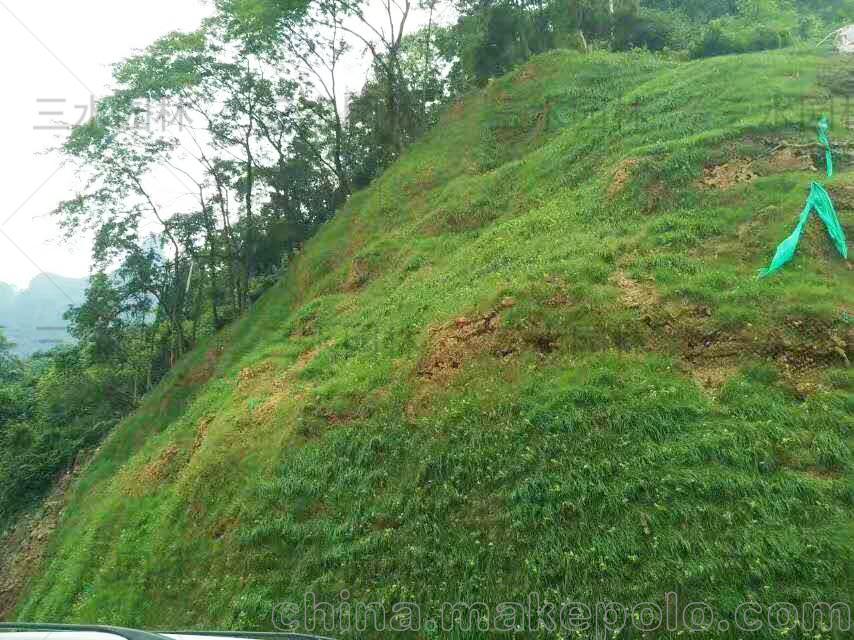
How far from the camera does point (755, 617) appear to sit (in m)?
4.84

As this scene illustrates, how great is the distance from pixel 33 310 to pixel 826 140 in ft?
253

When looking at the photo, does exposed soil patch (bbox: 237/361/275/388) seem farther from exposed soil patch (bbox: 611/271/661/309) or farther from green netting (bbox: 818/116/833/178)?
green netting (bbox: 818/116/833/178)

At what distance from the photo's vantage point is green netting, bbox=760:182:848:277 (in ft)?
27.0

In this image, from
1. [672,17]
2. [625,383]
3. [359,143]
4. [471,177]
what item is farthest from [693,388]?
[672,17]

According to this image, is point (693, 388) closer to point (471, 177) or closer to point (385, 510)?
point (385, 510)

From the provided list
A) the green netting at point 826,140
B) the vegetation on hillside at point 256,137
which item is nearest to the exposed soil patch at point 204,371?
the vegetation on hillside at point 256,137

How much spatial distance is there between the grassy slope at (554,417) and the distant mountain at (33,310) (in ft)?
57.1

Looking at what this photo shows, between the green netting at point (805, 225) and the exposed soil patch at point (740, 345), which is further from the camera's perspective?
the green netting at point (805, 225)

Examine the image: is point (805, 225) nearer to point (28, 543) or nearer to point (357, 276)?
point (357, 276)

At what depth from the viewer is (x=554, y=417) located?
717cm

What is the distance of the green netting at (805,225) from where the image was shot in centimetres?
822

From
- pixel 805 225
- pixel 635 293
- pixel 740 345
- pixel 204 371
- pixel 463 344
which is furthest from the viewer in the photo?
pixel 204 371

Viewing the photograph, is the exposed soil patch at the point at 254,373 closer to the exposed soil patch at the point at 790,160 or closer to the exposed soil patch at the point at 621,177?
the exposed soil patch at the point at 621,177

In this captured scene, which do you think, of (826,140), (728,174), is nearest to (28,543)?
(728,174)
